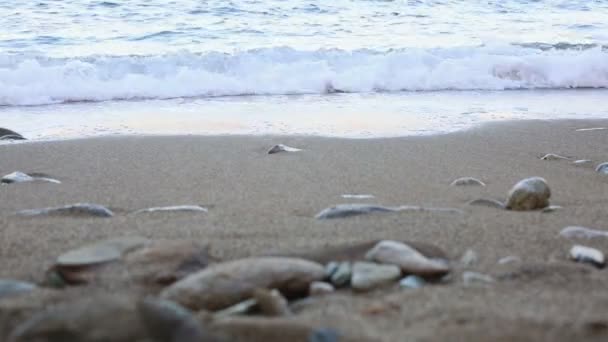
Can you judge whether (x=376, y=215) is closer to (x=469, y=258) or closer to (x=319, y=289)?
(x=469, y=258)

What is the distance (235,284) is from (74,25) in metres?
9.66

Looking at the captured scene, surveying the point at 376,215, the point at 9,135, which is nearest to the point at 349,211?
the point at 376,215

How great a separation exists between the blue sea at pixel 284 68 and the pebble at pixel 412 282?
11.2ft

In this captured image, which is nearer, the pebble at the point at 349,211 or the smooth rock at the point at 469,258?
the smooth rock at the point at 469,258

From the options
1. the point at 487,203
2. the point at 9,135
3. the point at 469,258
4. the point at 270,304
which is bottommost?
the point at 9,135

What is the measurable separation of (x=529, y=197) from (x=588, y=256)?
3.06 feet

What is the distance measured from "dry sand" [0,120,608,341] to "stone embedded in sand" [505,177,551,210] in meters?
0.11

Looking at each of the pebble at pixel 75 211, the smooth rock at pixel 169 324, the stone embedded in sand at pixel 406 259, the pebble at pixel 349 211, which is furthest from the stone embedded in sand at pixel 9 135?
the smooth rock at pixel 169 324

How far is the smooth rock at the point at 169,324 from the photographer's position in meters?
1.29

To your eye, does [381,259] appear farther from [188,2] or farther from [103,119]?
[188,2]

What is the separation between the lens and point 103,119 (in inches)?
238

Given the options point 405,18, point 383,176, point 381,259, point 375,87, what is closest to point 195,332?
point 381,259

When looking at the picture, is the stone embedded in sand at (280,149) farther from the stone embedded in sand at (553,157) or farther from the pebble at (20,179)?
the stone embedded in sand at (553,157)

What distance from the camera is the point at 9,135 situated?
5125 millimetres
